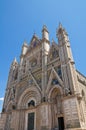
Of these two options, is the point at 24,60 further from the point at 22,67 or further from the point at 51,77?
the point at 51,77

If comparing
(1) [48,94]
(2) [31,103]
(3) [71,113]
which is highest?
(1) [48,94]

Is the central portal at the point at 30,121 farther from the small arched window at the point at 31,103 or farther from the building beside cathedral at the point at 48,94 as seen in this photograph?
the small arched window at the point at 31,103

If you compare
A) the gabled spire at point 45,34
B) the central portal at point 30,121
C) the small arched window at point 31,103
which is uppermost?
the gabled spire at point 45,34

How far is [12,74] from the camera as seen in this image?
76.2ft

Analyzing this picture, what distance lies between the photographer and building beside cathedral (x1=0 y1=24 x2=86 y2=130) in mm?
11492

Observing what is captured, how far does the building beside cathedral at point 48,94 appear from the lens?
11.5 metres

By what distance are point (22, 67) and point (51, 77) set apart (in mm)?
8373

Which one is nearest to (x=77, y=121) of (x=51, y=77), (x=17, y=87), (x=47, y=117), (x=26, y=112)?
(x=47, y=117)

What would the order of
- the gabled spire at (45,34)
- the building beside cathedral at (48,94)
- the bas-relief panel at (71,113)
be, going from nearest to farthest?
the bas-relief panel at (71,113) < the building beside cathedral at (48,94) < the gabled spire at (45,34)

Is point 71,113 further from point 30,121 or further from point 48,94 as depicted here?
point 30,121

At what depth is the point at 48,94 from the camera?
14195mm

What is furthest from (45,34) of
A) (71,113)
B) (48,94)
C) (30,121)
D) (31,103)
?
(71,113)

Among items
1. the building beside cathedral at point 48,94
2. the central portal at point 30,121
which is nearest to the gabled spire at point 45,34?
the building beside cathedral at point 48,94

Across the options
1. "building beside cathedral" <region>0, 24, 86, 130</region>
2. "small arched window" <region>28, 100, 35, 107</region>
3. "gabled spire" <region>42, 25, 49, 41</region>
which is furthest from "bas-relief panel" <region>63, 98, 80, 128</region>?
"gabled spire" <region>42, 25, 49, 41</region>
